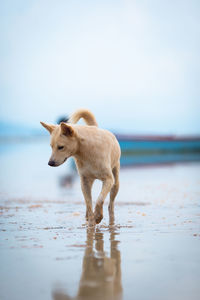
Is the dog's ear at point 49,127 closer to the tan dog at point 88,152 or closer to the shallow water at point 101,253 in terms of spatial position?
the tan dog at point 88,152

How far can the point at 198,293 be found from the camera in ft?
11.2

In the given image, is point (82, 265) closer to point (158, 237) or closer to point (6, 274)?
point (6, 274)

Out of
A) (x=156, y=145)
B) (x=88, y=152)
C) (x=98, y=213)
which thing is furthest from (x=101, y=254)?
(x=156, y=145)

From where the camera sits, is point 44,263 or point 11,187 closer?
point 44,263

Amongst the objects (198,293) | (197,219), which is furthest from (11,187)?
(198,293)

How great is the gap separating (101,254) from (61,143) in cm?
198

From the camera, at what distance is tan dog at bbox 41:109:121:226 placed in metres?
6.23

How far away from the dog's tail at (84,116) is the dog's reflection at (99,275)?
2980mm

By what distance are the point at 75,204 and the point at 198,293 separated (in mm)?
6226

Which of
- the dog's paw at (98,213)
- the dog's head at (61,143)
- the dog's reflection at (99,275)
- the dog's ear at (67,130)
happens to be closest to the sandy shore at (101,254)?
the dog's reflection at (99,275)

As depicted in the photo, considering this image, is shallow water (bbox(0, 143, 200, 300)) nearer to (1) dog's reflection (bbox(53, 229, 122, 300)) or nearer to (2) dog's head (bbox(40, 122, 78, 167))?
(1) dog's reflection (bbox(53, 229, 122, 300))

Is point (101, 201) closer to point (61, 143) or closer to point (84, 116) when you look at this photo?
point (61, 143)

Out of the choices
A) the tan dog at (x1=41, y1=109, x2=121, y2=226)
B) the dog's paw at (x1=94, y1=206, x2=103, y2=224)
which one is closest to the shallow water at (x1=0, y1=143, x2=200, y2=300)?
the dog's paw at (x1=94, y1=206, x2=103, y2=224)

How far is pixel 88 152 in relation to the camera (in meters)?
6.49
